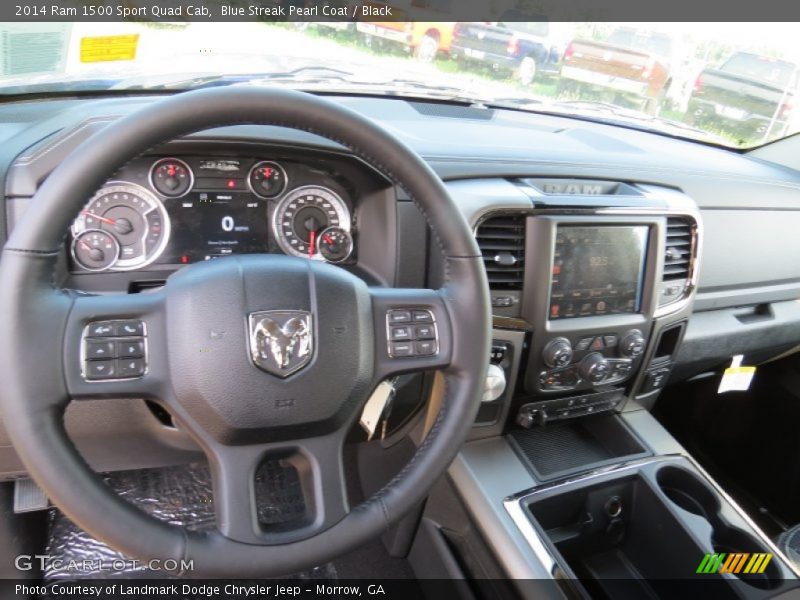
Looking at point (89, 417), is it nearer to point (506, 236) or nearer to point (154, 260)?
point (154, 260)

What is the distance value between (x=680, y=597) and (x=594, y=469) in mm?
390

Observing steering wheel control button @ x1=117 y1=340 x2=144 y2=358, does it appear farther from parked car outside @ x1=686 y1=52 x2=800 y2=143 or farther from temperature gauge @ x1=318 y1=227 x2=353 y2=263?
parked car outside @ x1=686 y1=52 x2=800 y2=143

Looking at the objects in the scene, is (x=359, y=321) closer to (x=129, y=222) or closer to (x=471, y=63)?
(x=129, y=222)

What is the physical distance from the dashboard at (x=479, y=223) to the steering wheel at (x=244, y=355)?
30cm

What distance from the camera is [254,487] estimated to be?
1073mm

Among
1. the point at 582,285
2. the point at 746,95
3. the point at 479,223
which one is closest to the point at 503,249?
the point at 479,223

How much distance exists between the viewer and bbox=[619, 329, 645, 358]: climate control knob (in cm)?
181

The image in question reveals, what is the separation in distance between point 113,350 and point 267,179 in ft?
2.12

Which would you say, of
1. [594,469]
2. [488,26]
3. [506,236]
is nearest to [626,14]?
[488,26]

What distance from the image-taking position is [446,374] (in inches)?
46.7

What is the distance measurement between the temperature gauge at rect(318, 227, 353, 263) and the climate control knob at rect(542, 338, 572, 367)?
587 mm

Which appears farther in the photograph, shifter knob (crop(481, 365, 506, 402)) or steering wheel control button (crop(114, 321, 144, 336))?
shifter knob (crop(481, 365, 506, 402))

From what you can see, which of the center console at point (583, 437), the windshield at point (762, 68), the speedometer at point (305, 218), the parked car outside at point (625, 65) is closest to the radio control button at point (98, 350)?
the speedometer at point (305, 218)

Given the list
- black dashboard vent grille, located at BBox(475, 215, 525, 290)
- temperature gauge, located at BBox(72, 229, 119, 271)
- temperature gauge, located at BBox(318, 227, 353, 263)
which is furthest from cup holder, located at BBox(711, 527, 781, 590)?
temperature gauge, located at BBox(72, 229, 119, 271)
